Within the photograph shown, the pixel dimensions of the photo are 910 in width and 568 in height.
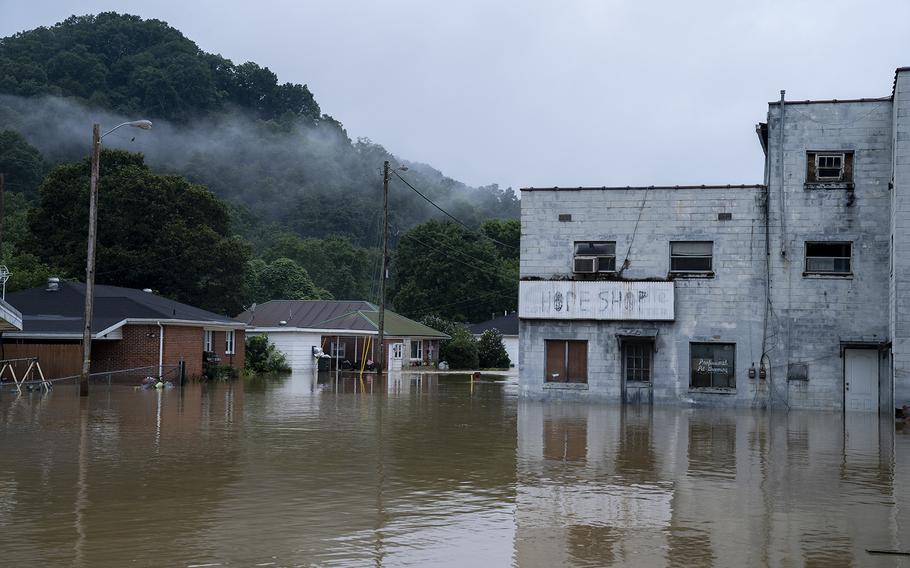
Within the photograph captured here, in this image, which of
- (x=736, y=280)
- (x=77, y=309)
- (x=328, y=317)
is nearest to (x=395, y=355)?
(x=328, y=317)

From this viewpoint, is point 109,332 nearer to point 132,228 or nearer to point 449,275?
point 132,228

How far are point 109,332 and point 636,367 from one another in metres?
21.0

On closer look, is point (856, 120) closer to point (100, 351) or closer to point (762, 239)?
point (762, 239)

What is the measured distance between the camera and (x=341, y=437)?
1975 centimetres

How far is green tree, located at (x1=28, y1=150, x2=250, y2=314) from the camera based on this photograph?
58969 mm

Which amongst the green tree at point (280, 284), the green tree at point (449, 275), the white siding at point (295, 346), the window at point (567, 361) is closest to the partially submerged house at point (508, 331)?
the green tree at point (449, 275)

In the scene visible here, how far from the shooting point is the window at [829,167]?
3044 centimetres

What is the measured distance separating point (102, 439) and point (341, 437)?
179 inches

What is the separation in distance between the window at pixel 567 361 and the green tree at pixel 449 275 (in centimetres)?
5513

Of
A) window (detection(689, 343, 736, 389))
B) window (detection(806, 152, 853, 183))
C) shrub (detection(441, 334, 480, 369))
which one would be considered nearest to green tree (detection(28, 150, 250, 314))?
shrub (detection(441, 334, 480, 369))

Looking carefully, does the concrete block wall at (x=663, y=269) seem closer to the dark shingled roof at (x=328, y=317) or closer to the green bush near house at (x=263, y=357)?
the green bush near house at (x=263, y=357)

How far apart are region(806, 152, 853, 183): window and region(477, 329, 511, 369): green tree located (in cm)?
4336

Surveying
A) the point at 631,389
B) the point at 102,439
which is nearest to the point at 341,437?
the point at 102,439

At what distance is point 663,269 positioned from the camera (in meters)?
31.9
